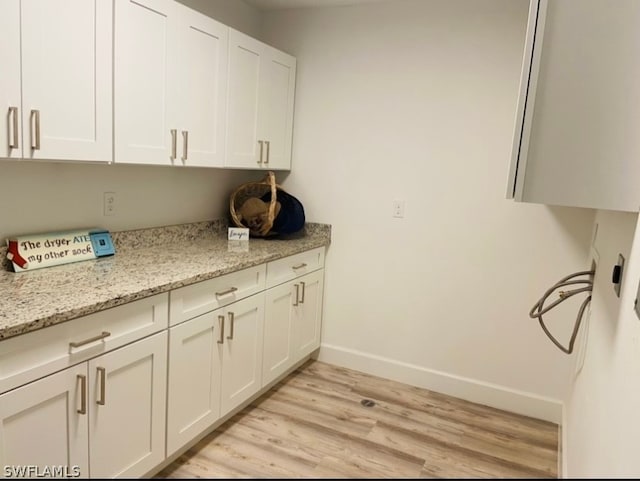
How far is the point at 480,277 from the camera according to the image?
279 cm

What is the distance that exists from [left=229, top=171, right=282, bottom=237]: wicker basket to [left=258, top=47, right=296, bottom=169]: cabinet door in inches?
5.3

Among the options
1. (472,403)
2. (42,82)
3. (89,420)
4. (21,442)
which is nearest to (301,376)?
(472,403)

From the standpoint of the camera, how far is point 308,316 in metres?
3.07

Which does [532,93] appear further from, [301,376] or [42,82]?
[301,376]

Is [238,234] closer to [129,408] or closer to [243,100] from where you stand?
[243,100]

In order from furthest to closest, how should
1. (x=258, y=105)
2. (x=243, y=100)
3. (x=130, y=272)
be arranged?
1. (x=258, y=105)
2. (x=243, y=100)
3. (x=130, y=272)

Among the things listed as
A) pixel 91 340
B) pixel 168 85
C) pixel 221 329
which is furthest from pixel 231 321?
pixel 168 85

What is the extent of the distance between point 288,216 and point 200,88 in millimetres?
963

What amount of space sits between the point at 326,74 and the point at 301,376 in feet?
6.37

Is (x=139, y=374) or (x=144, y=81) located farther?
(x=144, y=81)

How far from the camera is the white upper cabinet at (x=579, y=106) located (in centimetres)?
126

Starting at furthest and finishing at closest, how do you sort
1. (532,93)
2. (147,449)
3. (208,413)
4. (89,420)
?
(208,413) → (147,449) → (89,420) → (532,93)

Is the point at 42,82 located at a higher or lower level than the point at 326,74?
lower

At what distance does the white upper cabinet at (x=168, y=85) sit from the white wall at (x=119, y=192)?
328 mm
